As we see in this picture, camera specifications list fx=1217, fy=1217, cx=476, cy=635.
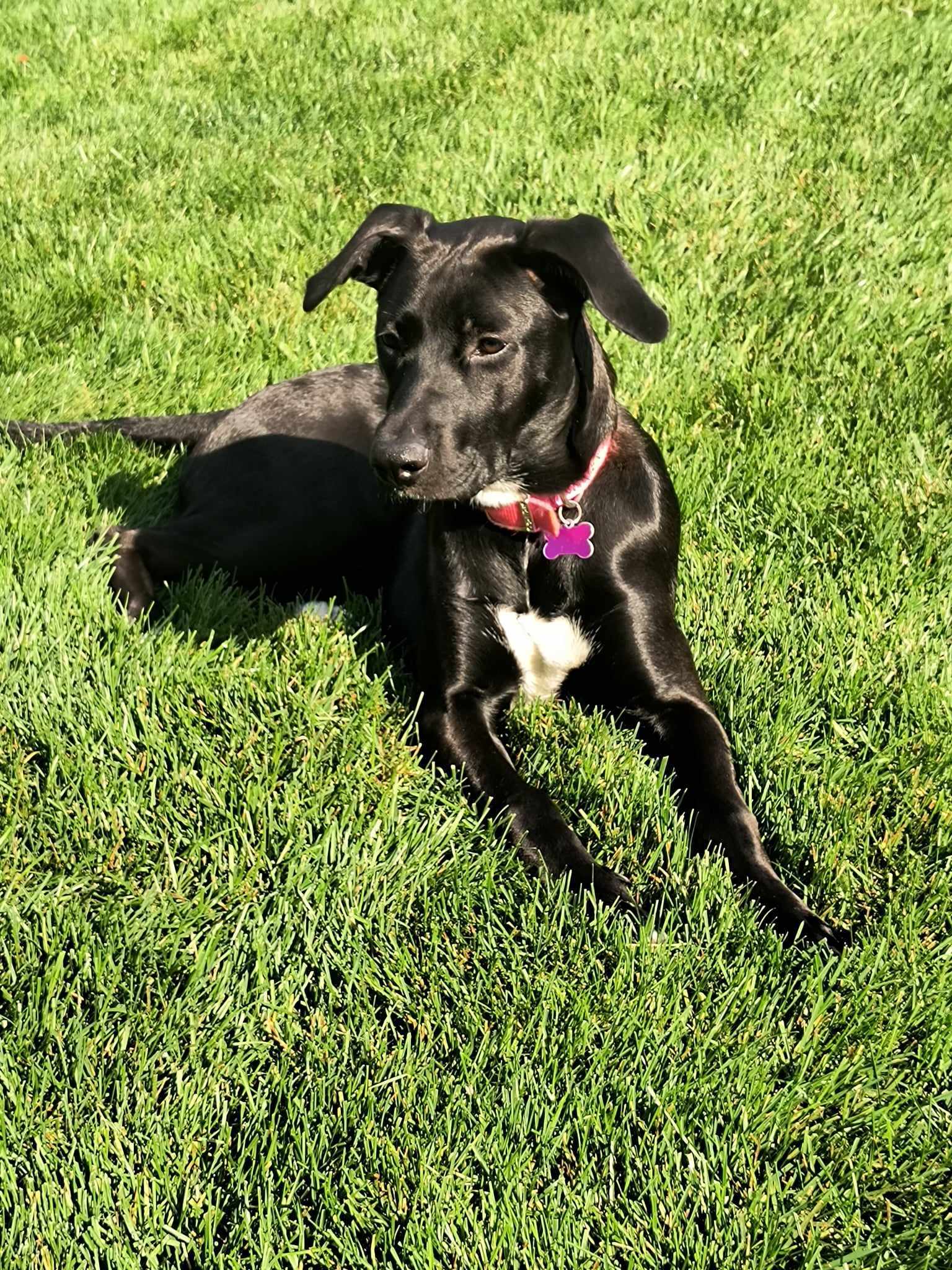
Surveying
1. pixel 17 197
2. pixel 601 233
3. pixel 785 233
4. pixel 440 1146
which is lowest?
pixel 17 197

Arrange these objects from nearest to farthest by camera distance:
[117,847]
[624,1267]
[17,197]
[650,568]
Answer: [624,1267] → [117,847] → [650,568] → [17,197]

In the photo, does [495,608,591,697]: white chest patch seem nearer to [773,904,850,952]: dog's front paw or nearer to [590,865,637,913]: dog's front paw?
[590,865,637,913]: dog's front paw

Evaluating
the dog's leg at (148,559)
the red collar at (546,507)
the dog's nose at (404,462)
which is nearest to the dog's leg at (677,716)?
the red collar at (546,507)

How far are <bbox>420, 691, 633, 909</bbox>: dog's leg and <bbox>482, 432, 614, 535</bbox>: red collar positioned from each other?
1.53 feet

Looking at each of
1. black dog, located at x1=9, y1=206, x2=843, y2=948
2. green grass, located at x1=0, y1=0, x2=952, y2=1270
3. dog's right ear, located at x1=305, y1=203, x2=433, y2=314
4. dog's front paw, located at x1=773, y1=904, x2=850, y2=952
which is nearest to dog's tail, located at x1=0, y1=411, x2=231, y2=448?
green grass, located at x1=0, y1=0, x2=952, y2=1270

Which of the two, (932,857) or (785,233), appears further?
(785,233)

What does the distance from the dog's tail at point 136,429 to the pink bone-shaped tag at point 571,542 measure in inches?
64.2

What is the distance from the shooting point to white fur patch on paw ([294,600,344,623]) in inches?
139

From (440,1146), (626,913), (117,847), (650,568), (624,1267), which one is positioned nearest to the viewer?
(624,1267)

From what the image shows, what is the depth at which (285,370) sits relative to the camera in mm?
4891

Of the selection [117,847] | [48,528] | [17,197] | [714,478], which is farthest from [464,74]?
[117,847]

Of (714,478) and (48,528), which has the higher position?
(714,478)

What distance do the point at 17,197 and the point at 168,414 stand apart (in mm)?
2668

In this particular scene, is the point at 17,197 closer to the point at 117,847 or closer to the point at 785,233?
the point at 785,233
